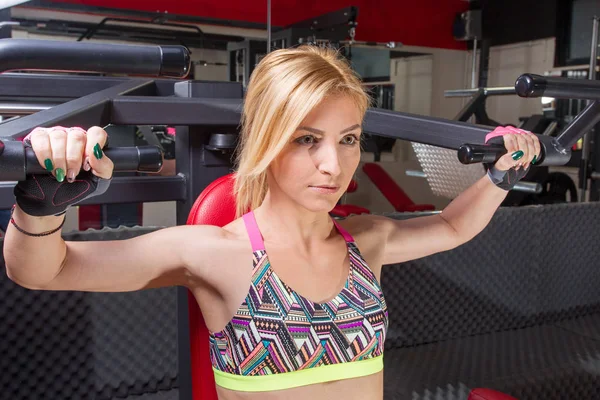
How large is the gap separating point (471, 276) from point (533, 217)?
1.30 feet

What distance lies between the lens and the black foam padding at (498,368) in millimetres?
1891

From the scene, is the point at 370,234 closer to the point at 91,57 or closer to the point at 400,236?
the point at 400,236

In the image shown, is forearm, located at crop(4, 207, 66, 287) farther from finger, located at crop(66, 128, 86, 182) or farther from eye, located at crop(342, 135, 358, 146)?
eye, located at crop(342, 135, 358, 146)

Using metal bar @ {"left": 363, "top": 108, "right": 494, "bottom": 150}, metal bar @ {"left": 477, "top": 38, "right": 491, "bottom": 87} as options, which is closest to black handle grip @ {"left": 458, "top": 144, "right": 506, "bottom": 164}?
metal bar @ {"left": 363, "top": 108, "right": 494, "bottom": 150}

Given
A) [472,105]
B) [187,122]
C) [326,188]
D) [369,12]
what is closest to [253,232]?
[326,188]

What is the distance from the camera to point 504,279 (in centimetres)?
230

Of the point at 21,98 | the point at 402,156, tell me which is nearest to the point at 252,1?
the point at 402,156

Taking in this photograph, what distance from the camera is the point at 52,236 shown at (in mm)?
810

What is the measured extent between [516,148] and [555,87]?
15 cm

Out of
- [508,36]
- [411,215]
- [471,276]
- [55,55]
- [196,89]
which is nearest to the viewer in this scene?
[55,55]

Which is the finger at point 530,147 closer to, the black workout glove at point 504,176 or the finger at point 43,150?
the black workout glove at point 504,176

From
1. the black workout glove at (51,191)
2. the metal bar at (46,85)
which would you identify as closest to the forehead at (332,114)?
the black workout glove at (51,191)

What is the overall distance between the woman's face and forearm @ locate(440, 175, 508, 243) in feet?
1.35

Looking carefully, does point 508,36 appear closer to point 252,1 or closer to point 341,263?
point 252,1
